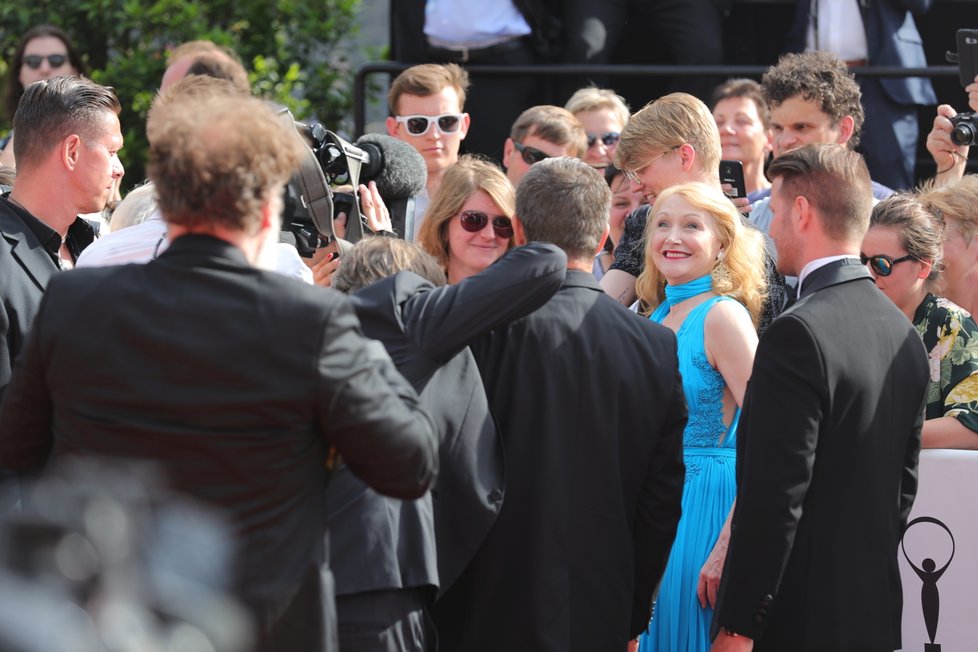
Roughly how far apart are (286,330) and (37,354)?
19.8 inches

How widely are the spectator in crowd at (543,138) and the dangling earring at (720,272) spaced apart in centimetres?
175

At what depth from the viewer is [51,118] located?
3.94 metres

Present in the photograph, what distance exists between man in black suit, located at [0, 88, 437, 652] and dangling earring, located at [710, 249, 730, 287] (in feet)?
5.91

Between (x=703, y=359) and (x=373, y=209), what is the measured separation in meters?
1.30

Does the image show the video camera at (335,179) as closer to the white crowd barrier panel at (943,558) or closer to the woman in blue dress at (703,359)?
the woman in blue dress at (703,359)

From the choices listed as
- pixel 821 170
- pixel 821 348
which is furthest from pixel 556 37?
pixel 821 348

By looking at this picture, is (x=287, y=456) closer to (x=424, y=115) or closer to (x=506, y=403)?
(x=506, y=403)

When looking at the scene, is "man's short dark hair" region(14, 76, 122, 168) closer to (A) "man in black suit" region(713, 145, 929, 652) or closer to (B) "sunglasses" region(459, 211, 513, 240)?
(B) "sunglasses" region(459, 211, 513, 240)

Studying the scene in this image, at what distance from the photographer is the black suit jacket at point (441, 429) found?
297 centimetres

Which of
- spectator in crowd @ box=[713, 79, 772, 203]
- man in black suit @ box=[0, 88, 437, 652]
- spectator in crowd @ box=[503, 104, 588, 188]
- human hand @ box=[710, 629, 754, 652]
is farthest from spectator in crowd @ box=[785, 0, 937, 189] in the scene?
man in black suit @ box=[0, 88, 437, 652]

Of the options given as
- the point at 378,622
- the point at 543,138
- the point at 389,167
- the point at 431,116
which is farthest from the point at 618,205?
the point at 378,622

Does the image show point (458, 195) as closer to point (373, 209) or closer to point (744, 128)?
point (373, 209)

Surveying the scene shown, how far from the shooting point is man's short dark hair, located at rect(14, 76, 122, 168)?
394cm

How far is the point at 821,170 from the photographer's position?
3.63 metres
